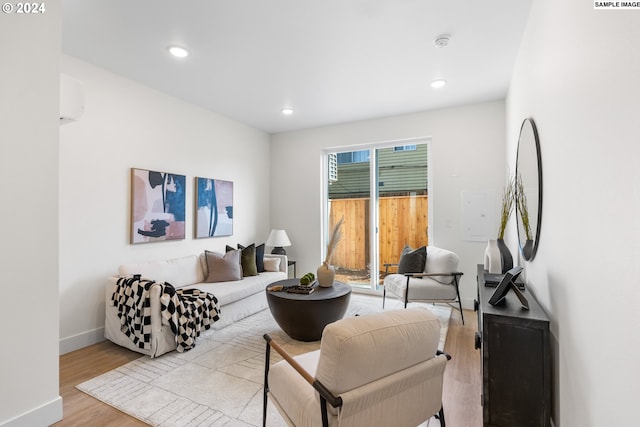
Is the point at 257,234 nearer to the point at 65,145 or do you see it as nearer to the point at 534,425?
the point at 65,145

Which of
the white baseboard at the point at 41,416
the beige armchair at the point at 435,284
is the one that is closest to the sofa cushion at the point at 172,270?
the white baseboard at the point at 41,416

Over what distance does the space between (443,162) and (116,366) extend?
4449mm

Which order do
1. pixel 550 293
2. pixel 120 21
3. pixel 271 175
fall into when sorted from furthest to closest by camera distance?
pixel 271 175 → pixel 120 21 → pixel 550 293

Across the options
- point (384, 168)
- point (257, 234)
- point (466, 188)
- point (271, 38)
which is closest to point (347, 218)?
point (384, 168)

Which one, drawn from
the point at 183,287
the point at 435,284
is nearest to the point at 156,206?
the point at 183,287

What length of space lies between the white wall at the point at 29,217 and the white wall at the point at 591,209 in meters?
2.83

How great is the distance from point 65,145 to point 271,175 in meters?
3.24

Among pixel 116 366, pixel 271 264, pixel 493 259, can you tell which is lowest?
pixel 116 366

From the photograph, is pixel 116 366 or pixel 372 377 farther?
pixel 116 366

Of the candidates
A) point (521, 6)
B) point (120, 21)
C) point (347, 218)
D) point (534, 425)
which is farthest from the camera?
point (347, 218)

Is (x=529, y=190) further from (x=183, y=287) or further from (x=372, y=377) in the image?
(x=183, y=287)

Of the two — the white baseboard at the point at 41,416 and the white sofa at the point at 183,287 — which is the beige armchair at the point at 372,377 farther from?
the white sofa at the point at 183,287

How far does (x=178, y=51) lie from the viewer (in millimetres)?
2857

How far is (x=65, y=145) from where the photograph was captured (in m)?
2.89
